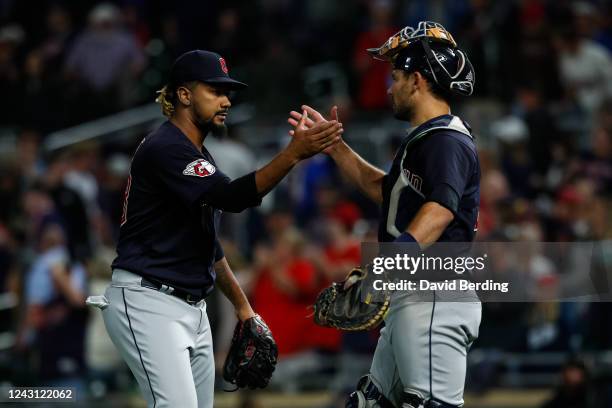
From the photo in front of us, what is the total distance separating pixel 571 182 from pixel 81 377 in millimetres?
4687

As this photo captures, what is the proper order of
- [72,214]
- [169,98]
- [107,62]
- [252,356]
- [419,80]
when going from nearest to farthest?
1. [419,80]
2. [169,98]
3. [252,356]
4. [72,214]
5. [107,62]

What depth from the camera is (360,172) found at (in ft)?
21.4

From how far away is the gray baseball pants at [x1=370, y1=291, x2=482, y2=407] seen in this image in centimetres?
571

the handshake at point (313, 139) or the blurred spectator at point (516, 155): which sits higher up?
the blurred spectator at point (516, 155)

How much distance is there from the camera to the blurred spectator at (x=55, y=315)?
34.3 ft

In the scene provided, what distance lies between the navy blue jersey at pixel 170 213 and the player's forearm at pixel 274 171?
0.56 feet

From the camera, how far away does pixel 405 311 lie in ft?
19.0

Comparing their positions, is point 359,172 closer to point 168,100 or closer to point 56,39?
point 168,100

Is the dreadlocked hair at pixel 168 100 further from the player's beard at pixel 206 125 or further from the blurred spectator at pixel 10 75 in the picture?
the blurred spectator at pixel 10 75

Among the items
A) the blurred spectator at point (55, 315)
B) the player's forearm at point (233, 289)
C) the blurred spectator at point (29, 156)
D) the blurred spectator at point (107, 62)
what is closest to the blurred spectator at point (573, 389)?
the player's forearm at point (233, 289)

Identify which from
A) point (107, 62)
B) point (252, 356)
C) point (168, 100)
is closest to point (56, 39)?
point (107, 62)

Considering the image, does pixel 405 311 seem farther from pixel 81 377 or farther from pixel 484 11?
pixel 484 11

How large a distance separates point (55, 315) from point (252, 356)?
4844 millimetres

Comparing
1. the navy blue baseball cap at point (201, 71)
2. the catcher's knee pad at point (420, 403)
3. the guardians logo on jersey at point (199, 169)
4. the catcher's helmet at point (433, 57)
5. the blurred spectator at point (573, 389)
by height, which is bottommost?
the catcher's knee pad at point (420, 403)
